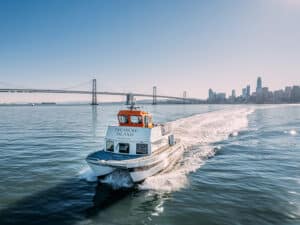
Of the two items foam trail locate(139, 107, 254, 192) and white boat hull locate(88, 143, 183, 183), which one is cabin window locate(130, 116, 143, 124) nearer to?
white boat hull locate(88, 143, 183, 183)

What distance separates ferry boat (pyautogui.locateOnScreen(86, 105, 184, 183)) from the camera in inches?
527

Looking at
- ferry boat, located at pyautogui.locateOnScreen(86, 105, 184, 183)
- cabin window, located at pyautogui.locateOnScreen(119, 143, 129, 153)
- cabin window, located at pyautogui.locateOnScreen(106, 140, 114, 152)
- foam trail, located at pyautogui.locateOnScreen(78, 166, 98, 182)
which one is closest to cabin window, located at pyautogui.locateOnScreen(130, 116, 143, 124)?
ferry boat, located at pyautogui.locateOnScreen(86, 105, 184, 183)

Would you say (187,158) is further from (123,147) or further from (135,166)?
(135,166)

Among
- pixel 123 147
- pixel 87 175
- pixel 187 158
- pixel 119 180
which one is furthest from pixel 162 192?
pixel 187 158

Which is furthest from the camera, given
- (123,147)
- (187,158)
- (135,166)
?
(187,158)

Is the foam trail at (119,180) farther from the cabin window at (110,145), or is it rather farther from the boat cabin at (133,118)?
the boat cabin at (133,118)

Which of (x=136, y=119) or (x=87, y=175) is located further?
(x=136, y=119)

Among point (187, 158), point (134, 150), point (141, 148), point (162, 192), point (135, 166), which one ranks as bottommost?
point (162, 192)

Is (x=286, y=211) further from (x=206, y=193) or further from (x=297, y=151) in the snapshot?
(x=297, y=151)

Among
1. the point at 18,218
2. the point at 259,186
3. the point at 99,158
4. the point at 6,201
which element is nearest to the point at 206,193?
the point at 259,186

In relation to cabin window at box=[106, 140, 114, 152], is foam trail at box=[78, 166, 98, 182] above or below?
below

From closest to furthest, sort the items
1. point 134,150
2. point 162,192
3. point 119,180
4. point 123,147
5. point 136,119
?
point 162,192 → point 119,180 → point 134,150 → point 123,147 → point 136,119

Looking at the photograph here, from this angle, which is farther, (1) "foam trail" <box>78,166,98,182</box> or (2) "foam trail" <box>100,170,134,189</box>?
(1) "foam trail" <box>78,166,98,182</box>

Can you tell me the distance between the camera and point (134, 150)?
1525cm
